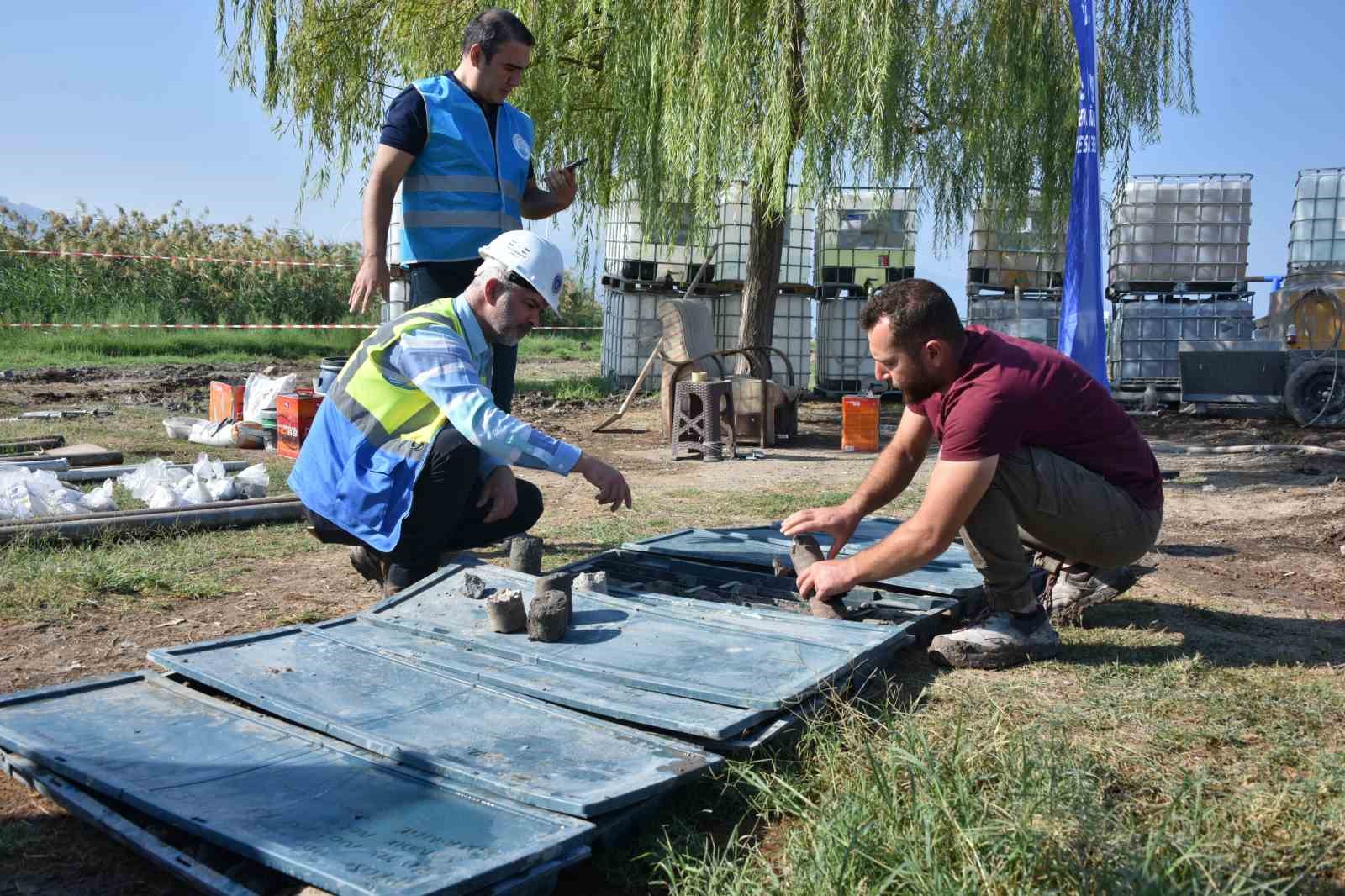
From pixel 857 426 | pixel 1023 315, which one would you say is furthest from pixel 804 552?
pixel 1023 315

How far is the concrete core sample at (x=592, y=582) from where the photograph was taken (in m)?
3.62

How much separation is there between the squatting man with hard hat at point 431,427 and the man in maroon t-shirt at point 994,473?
2.80 feet

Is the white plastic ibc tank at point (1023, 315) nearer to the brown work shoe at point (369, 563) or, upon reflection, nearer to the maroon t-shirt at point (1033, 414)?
the maroon t-shirt at point (1033, 414)

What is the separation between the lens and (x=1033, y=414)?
310 cm

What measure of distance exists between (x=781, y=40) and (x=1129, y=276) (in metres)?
6.15

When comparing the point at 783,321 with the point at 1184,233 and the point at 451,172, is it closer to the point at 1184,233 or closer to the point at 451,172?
the point at 1184,233

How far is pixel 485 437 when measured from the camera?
133 inches

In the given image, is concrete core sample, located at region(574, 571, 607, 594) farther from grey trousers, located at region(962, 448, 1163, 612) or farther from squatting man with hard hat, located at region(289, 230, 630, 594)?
grey trousers, located at region(962, 448, 1163, 612)

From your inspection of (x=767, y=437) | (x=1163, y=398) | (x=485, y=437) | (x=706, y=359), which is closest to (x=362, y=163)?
(x=706, y=359)

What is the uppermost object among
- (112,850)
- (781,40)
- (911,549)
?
(781,40)

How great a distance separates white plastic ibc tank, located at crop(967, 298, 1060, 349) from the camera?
12883mm

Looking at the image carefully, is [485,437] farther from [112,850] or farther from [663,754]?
[112,850]

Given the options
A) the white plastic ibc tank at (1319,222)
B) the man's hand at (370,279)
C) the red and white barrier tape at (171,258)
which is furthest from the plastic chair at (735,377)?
the red and white barrier tape at (171,258)

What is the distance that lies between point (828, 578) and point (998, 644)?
0.59 meters
